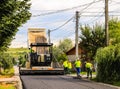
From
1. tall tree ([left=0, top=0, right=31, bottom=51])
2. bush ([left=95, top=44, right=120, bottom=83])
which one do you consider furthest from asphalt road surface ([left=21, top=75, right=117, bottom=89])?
tall tree ([left=0, top=0, right=31, bottom=51])

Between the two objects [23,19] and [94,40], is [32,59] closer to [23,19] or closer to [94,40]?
[94,40]

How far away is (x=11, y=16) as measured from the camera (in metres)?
23.2

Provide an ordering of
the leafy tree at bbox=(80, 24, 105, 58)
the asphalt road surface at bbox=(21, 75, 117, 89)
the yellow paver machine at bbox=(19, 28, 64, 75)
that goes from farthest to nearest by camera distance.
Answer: the leafy tree at bbox=(80, 24, 105, 58)
the yellow paver machine at bbox=(19, 28, 64, 75)
the asphalt road surface at bbox=(21, 75, 117, 89)

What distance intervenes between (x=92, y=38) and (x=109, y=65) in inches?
1102

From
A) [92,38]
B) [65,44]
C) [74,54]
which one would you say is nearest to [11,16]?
[92,38]

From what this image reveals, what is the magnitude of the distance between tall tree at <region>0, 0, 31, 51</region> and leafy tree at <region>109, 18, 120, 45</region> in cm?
3789

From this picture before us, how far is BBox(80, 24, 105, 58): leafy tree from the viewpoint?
198ft

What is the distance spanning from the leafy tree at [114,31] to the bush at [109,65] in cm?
2734

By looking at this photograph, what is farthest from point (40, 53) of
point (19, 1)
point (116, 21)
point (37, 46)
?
point (19, 1)

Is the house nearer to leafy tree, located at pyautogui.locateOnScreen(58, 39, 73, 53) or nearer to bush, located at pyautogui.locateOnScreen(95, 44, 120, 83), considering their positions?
bush, located at pyautogui.locateOnScreen(95, 44, 120, 83)

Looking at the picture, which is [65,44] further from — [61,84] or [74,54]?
[61,84]

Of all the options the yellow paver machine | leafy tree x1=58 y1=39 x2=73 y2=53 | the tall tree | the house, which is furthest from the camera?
leafy tree x1=58 y1=39 x2=73 y2=53

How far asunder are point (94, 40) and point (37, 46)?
13753 mm

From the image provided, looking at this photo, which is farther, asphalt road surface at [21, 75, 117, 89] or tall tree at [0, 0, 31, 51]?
asphalt road surface at [21, 75, 117, 89]
